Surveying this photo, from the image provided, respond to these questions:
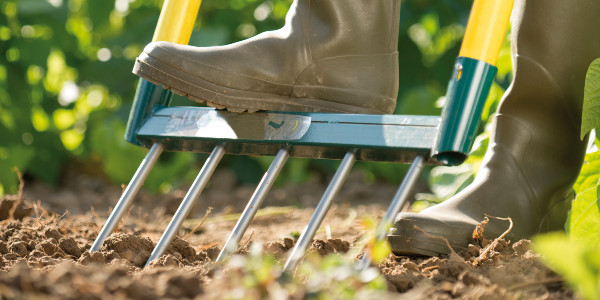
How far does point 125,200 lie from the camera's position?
1.45 metres

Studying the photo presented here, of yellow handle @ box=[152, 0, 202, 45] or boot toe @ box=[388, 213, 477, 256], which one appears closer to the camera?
boot toe @ box=[388, 213, 477, 256]

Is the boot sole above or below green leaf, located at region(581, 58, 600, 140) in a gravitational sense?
below

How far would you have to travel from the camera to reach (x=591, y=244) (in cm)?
135

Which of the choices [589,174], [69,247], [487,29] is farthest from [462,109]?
[69,247]

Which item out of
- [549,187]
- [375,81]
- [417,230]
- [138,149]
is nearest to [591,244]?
[549,187]

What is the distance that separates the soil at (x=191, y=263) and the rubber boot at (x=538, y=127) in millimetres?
115

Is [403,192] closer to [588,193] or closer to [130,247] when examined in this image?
[588,193]

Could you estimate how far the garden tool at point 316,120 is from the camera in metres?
1.22

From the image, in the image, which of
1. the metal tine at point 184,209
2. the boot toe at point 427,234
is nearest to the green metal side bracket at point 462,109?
the boot toe at point 427,234

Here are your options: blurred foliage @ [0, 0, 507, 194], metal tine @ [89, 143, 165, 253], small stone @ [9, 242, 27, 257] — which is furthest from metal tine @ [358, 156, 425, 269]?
blurred foliage @ [0, 0, 507, 194]

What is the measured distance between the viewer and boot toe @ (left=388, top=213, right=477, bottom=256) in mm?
1287

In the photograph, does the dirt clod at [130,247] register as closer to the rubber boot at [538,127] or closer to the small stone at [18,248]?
the small stone at [18,248]

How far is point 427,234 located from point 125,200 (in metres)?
0.60

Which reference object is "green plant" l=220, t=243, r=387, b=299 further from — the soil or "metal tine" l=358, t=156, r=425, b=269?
"metal tine" l=358, t=156, r=425, b=269
